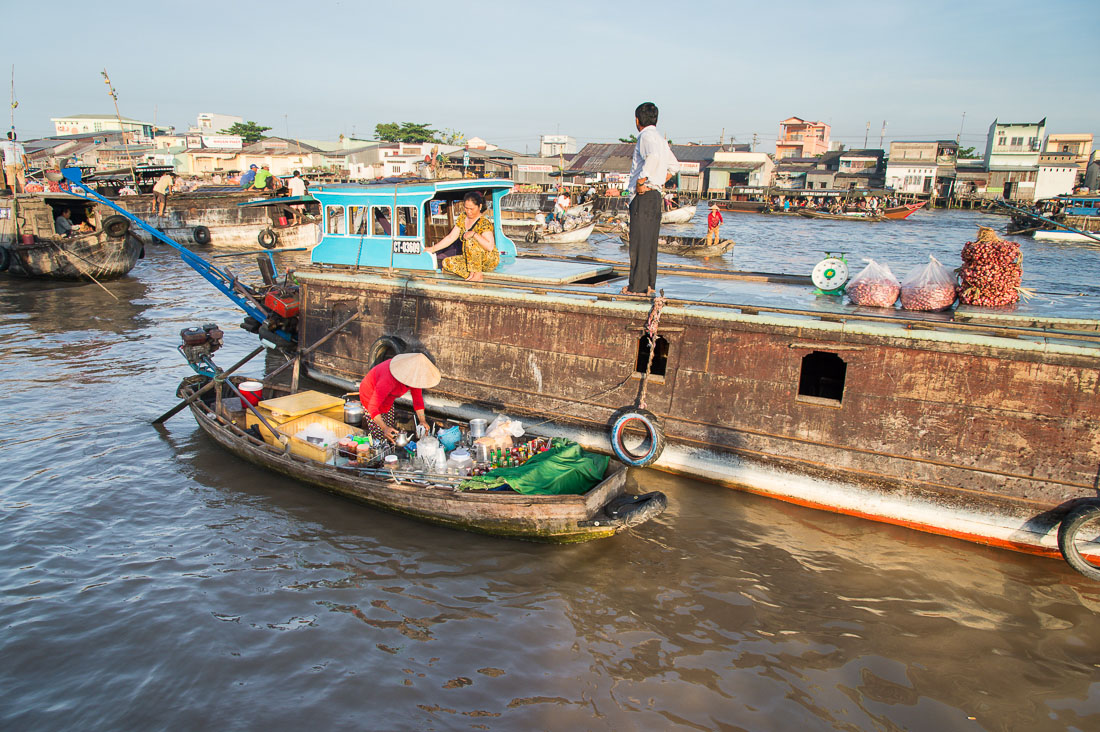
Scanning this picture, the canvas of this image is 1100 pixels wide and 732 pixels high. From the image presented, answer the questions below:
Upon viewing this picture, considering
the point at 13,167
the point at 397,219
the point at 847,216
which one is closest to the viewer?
the point at 397,219

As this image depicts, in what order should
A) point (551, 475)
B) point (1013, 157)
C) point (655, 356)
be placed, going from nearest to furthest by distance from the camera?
point (551, 475), point (655, 356), point (1013, 157)

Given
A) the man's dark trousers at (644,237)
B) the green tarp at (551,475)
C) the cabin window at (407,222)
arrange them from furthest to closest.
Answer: the cabin window at (407,222), the man's dark trousers at (644,237), the green tarp at (551,475)

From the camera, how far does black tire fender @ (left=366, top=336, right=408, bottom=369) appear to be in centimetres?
1058

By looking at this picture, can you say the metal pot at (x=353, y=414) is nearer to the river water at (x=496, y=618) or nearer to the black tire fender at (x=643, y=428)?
the river water at (x=496, y=618)

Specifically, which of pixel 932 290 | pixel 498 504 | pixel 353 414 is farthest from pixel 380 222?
pixel 932 290

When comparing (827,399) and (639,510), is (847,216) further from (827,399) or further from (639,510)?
(639,510)

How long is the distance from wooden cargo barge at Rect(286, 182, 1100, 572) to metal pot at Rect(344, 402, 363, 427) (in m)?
1.93

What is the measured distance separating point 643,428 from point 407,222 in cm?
577

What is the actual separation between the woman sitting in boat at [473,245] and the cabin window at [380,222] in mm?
1368

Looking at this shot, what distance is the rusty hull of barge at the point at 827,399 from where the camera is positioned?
21.0 feet

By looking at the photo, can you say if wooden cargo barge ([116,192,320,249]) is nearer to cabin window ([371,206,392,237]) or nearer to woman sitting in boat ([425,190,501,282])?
cabin window ([371,206,392,237])

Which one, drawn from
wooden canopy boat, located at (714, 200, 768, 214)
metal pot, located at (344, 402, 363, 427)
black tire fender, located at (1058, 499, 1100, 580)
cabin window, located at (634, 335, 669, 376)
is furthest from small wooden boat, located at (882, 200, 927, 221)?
metal pot, located at (344, 402, 363, 427)

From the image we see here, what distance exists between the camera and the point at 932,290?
312 inches

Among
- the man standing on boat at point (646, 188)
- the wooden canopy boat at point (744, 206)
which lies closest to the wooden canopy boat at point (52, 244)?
the man standing on boat at point (646, 188)
